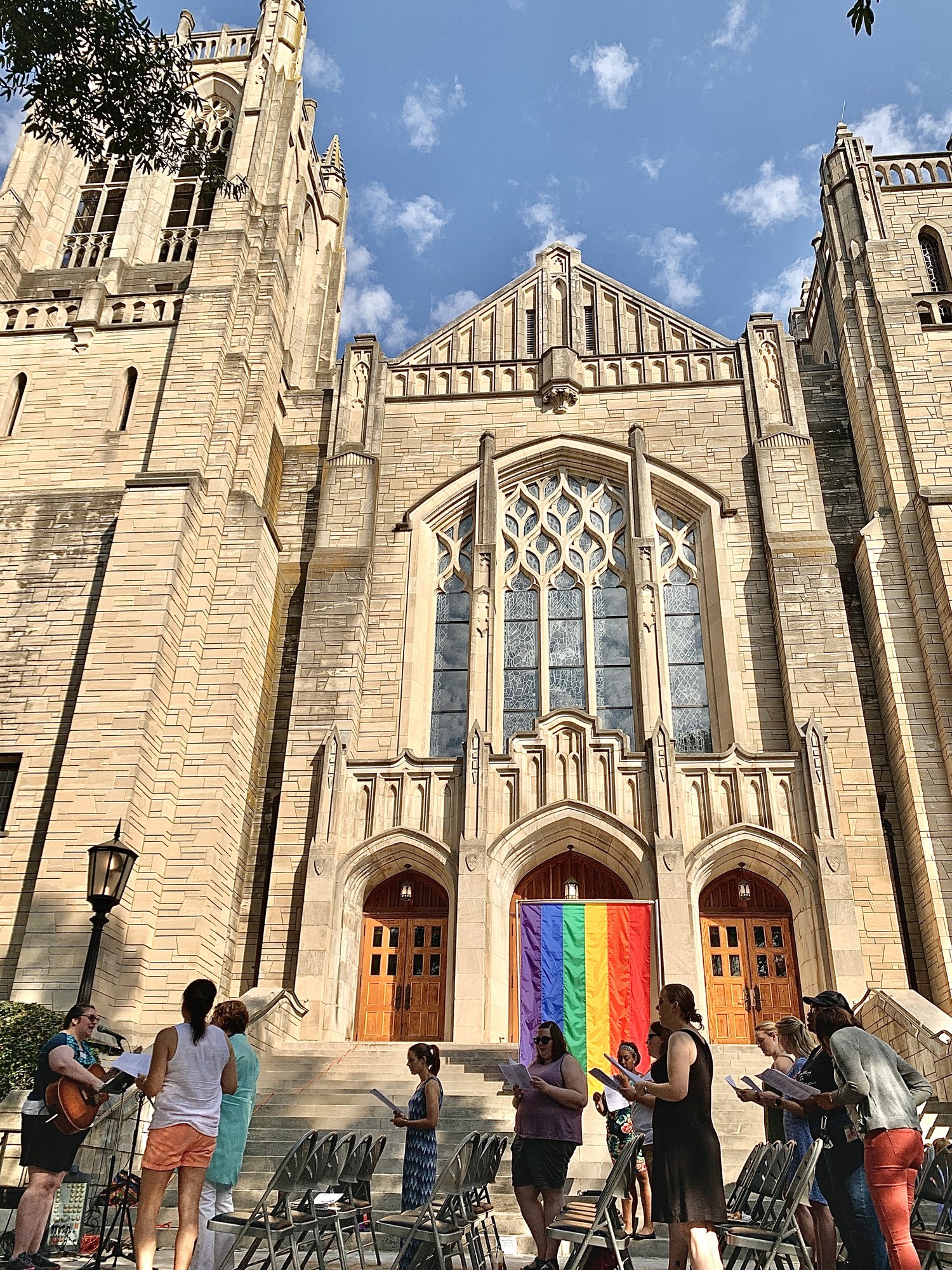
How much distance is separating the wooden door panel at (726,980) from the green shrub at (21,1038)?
798 cm

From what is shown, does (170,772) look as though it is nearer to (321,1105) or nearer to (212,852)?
(212,852)

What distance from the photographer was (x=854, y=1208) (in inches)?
206

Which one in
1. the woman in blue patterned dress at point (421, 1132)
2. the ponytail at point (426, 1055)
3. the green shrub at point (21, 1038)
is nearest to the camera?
the woman in blue patterned dress at point (421, 1132)

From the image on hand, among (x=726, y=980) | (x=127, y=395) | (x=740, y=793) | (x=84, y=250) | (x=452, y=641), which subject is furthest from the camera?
(x=84, y=250)

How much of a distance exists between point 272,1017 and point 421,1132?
6699mm

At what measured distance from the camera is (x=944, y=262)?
1989 centimetres

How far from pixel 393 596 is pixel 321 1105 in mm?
8527

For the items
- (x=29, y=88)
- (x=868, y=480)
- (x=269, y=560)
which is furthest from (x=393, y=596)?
(x=29, y=88)

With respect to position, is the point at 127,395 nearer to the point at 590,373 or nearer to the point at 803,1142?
the point at 590,373

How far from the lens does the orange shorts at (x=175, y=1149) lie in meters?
5.01

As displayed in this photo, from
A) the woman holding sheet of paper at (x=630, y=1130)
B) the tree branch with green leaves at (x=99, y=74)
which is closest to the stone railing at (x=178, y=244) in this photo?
the tree branch with green leaves at (x=99, y=74)

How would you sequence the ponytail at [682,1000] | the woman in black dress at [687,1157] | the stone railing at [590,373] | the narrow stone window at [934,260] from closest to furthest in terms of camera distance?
the woman in black dress at [687,1157]
the ponytail at [682,1000]
the stone railing at [590,373]
the narrow stone window at [934,260]

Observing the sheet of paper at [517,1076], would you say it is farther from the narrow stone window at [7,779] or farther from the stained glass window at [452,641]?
the narrow stone window at [7,779]

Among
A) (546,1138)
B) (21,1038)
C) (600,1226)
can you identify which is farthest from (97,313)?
(600,1226)
